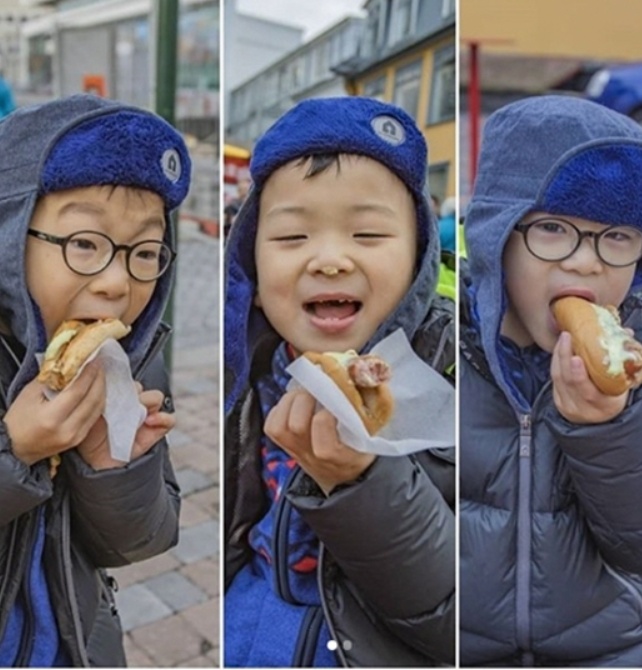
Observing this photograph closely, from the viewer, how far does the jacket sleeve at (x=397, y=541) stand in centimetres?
105

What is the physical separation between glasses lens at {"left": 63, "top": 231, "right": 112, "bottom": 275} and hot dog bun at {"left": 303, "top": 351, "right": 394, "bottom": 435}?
0.28m

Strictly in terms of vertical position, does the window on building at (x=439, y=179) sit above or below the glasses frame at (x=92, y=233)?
above

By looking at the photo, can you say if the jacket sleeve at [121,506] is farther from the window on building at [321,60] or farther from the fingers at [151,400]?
the window on building at [321,60]

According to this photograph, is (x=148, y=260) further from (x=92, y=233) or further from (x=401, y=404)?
(x=401, y=404)

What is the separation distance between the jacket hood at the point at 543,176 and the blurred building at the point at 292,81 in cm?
30

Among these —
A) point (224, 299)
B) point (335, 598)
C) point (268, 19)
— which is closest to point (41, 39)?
point (268, 19)

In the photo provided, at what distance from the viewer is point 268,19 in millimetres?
1286

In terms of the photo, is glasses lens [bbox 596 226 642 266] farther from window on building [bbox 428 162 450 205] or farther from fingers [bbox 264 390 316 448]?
fingers [bbox 264 390 316 448]

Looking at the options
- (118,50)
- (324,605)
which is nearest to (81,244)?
(324,605)

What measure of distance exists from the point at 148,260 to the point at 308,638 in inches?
22.5

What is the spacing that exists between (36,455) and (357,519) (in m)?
0.40

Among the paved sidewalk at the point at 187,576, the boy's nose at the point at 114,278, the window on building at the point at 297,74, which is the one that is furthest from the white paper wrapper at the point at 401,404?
the paved sidewalk at the point at 187,576

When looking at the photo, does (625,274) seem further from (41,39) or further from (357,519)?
(41,39)

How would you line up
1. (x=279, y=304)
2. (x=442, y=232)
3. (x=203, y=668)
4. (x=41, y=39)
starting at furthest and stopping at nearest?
(x=41, y=39) → (x=203, y=668) → (x=442, y=232) → (x=279, y=304)
